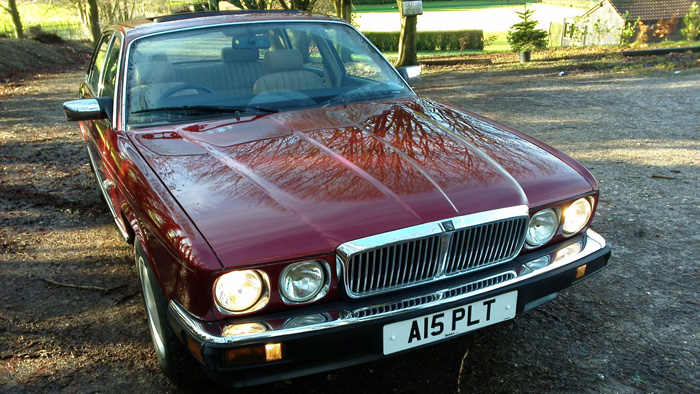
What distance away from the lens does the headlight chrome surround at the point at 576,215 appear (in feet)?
8.56

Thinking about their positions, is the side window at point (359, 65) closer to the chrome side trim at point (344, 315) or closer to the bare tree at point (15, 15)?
the chrome side trim at point (344, 315)

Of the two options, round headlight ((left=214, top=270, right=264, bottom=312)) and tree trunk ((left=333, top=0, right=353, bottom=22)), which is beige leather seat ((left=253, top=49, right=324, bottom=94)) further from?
tree trunk ((left=333, top=0, right=353, bottom=22))

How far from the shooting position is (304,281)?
213cm

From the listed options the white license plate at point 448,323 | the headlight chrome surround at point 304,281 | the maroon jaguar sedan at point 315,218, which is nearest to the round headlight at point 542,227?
the maroon jaguar sedan at point 315,218

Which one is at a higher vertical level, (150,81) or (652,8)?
(652,8)

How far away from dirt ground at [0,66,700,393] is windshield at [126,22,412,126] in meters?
1.24

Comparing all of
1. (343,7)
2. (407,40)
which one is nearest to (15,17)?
(343,7)

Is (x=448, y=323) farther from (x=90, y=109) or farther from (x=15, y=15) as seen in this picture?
(x=15, y=15)

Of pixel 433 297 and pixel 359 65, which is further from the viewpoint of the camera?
pixel 359 65

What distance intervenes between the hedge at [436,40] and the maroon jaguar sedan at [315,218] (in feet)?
125

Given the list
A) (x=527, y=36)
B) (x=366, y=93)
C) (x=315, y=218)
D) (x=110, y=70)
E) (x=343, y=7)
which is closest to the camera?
(x=315, y=218)

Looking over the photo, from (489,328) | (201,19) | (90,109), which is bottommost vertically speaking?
(489,328)

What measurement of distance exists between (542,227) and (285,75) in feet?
5.87

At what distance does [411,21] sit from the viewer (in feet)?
46.2
